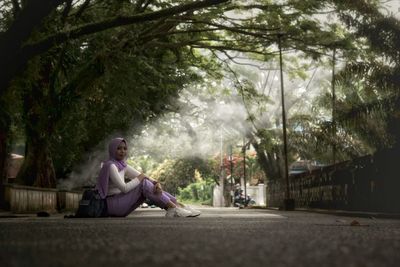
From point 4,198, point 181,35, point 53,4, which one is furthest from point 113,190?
point 181,35

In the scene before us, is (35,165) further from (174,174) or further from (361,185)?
(174,174)

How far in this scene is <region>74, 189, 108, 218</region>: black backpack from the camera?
396 inches

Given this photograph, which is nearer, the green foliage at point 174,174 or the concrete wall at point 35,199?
the concrete wall at point 35,199

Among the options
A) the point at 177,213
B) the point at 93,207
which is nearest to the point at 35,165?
the point at 93,207

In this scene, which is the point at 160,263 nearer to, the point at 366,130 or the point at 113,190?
the point at 113,190

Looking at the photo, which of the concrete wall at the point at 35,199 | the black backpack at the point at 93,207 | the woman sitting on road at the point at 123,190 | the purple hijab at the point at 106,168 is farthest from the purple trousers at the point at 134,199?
the concrete wall at the point at 35,199

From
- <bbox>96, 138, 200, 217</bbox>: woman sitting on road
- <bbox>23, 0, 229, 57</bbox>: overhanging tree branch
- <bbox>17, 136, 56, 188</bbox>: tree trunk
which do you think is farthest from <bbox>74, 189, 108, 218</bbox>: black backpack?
<bbox>17, 136, 56, 188</bbox>: tree trunk

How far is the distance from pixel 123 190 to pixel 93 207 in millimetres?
658

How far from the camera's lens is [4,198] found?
14.0 meters

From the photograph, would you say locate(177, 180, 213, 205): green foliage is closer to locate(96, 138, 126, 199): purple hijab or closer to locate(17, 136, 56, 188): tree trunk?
locate(17, 136, 56, 188): tree trunk

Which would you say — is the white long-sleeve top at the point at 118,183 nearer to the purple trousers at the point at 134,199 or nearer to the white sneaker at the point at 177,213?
the purple trousers at the point at 134,199

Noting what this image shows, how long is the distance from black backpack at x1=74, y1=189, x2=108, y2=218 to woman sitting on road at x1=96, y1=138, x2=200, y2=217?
0.28 ft

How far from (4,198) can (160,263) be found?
1206 cm

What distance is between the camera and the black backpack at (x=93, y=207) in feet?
33.0
